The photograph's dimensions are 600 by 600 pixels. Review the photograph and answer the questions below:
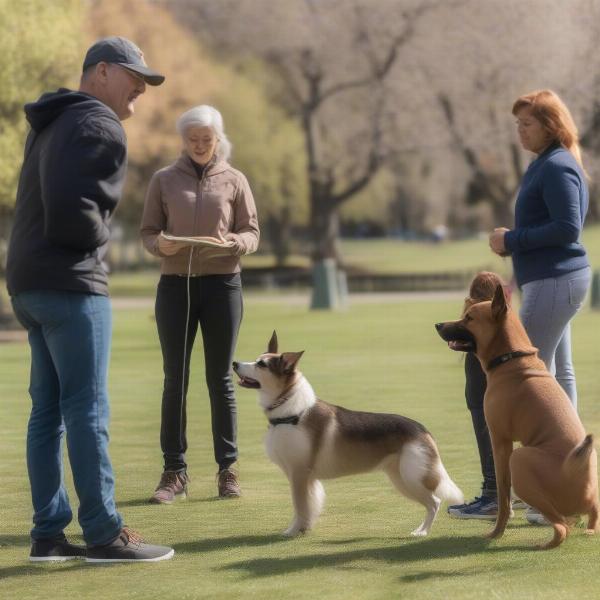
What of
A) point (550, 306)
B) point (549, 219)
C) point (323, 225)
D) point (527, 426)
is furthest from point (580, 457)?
point (323, 225)

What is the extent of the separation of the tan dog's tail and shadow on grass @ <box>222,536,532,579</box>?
0.44 meters

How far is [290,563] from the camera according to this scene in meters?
5.85

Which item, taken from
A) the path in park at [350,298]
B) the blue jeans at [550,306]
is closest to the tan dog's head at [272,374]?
the blue jeans at [550,306]

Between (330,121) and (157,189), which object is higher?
(330,121)

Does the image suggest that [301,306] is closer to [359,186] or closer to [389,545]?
[359,186]

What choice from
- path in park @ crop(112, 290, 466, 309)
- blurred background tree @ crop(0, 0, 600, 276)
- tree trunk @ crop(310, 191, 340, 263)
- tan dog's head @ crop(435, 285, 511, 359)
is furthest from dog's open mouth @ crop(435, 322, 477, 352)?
tree trunk @ crop(310, 191, 340, 263)

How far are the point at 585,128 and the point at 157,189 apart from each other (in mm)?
28130

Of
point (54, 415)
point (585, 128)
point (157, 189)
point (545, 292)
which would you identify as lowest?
point (54, 415)

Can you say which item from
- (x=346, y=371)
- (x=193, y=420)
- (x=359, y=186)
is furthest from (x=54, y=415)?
(x=359, y=186)

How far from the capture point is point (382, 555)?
19.7 feet

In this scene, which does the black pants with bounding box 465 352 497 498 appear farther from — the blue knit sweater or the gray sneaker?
the gray sneaker

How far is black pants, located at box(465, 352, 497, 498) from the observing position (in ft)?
22.5

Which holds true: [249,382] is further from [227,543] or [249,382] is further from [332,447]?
[227,543]

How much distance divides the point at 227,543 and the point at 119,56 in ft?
7.84
